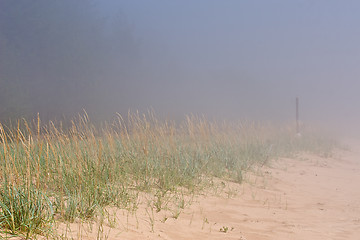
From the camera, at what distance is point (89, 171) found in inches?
131

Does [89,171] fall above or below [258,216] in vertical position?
above

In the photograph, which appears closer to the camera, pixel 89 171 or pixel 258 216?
pixel 89 171

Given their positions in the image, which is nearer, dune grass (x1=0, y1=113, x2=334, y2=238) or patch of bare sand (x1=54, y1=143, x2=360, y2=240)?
dune grass (x1=0, y1=113, x2=334, y2=238)

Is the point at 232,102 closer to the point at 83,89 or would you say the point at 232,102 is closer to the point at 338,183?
the point at 83,89

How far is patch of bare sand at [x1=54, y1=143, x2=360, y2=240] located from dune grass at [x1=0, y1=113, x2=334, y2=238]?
23cm

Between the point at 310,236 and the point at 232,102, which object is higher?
the point at 310,236

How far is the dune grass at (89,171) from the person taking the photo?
89.0 inches

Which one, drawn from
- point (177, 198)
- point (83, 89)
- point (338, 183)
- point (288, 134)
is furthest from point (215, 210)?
point (83, 89)

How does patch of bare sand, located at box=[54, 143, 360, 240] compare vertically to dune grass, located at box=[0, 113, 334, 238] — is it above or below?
below

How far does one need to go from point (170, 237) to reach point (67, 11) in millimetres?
26571

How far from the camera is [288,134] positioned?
42.1 ft

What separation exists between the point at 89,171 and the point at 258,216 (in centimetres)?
214

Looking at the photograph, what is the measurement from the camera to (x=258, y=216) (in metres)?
3.75

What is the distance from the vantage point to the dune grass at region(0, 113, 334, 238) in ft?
7.42
